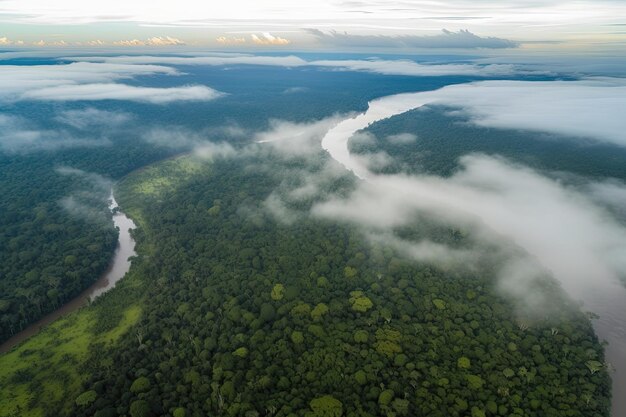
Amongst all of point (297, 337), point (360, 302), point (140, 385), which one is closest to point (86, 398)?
point (140, 385)

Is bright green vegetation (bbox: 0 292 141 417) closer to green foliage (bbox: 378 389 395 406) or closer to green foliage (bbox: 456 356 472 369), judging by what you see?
green foliage (bbox: 378 389 395 406)

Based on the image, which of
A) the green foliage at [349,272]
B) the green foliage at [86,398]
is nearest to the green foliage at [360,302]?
the green foliage at [349,272]

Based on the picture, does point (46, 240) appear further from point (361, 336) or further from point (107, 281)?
point (361, 336)

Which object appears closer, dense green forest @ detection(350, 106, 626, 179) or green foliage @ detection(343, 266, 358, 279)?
green foliage @ detection(343, 266, 358, 279)

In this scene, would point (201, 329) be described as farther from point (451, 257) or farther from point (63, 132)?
point (63, 132)

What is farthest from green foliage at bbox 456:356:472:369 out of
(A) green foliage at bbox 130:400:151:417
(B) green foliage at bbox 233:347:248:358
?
(A) green foliage at bbox 130:400:151:417

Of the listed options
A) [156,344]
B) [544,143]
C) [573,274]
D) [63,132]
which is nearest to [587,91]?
[544,143]

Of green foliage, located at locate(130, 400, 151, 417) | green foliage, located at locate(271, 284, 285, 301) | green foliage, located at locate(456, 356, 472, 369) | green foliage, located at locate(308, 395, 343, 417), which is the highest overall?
green foliage, located at locate(271, 284, 285, 301)
